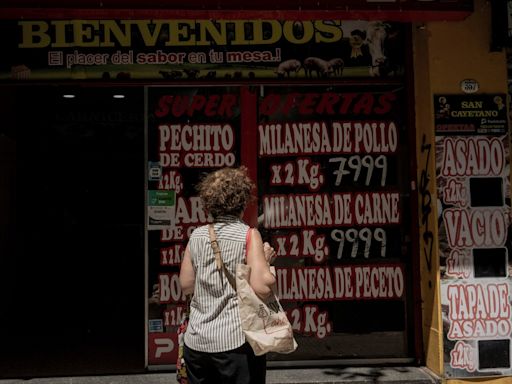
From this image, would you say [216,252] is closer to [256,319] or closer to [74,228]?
[256,319]

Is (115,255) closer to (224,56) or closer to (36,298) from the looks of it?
(36,298)

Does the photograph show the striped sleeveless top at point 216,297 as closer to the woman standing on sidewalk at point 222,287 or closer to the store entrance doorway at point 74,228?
the woman standing on sidewalk at point 222,287

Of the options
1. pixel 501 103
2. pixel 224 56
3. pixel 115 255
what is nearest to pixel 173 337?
pixel 224 56

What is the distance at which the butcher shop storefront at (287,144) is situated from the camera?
556 cm

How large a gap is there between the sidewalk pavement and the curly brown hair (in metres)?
2.54

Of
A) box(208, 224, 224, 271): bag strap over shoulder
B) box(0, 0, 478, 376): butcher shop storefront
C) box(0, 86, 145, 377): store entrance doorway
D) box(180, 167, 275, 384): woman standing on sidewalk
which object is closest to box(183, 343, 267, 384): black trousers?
box(180, 167, 275, 384): woman standing on sidewalk

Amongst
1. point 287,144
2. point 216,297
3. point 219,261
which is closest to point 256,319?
point 216,297

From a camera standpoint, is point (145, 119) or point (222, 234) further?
point (145, 119)

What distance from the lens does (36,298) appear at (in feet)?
28.8

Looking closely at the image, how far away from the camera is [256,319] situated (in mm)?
2918

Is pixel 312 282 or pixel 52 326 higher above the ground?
pixel 312 282

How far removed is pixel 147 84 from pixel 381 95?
7.28ft

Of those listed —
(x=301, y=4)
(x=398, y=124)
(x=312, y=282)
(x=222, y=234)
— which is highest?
(x=301, y=4)

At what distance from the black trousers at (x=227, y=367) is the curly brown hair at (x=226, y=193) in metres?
0.69
